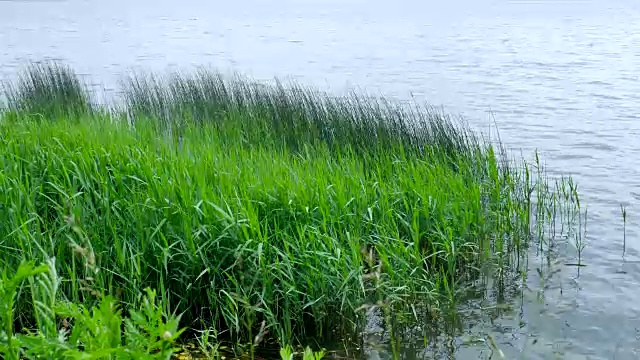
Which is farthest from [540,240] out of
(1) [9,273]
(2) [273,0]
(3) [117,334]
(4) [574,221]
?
(2) [273,0]

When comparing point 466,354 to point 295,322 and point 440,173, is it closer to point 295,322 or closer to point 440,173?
point 295,322

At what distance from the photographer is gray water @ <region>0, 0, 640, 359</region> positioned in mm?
5418

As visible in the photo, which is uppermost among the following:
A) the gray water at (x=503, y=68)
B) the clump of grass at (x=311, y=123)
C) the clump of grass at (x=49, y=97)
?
the clump of grass at (x=49, y=97)

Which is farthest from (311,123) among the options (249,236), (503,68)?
(503,68)

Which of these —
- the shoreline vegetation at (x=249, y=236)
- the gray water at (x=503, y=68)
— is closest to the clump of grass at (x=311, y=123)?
the shoreline vegetation at (x=249, y=236)

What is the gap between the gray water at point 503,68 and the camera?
5.42 metres

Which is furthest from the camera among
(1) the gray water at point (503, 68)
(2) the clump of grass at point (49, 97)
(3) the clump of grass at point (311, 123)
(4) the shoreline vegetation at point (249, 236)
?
(2) the clump of grass at point (49, 97)

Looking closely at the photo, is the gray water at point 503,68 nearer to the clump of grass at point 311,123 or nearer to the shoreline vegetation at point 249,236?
the shoreline vegetation at point 249,236

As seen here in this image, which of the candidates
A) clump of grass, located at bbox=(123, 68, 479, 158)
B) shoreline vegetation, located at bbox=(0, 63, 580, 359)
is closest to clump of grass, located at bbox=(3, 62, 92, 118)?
clump of grass, located at bbox=(123, 68, 479, 158)

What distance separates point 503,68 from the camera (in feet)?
57.7

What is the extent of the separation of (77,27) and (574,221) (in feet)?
89.8

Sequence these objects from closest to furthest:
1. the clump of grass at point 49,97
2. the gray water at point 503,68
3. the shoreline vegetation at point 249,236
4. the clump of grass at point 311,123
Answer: the shoreline vegetation at point 249,236 < the gray water at point 503,68 < the clump of grass at point 311,123 < the clump of grass at point 49,97

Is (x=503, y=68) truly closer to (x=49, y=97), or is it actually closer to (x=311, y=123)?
(x=311, y=123)

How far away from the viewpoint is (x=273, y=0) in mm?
54875
